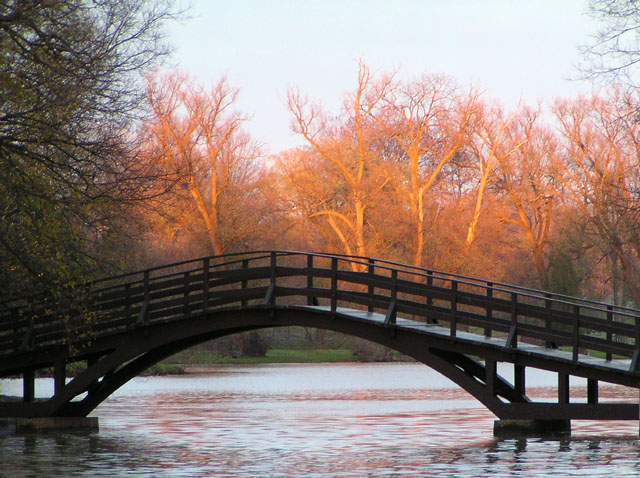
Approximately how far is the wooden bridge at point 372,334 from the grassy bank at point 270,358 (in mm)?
33951

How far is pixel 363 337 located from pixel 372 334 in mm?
425

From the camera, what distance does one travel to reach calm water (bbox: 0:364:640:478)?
53.1 feet

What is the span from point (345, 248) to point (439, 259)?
14.8 feet

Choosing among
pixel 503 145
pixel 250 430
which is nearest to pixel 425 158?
pixel 503 145

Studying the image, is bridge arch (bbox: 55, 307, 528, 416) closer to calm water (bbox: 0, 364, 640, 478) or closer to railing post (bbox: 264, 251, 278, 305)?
railing post (bbox: 264, 251, 278, 305)

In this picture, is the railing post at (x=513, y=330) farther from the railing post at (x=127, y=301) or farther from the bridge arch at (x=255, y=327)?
the railing post at (x=127, y=301)

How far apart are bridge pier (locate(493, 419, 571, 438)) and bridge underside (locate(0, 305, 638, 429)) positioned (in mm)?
56

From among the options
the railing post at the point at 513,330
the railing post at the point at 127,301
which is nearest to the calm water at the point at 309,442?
the railing post at the point at 513,330

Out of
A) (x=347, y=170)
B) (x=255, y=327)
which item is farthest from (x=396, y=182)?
(x=255, y=327)

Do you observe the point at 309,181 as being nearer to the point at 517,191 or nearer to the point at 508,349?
the point at 517,191

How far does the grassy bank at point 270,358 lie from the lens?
58969 millimetres

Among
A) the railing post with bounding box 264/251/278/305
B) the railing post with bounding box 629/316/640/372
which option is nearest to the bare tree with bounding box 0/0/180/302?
the railing post with bounding box 264/251/278/305

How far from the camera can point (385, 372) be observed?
4981cm

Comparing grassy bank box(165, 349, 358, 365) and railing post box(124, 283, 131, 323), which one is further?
grassy bank box(165, 349, 358, 365)
